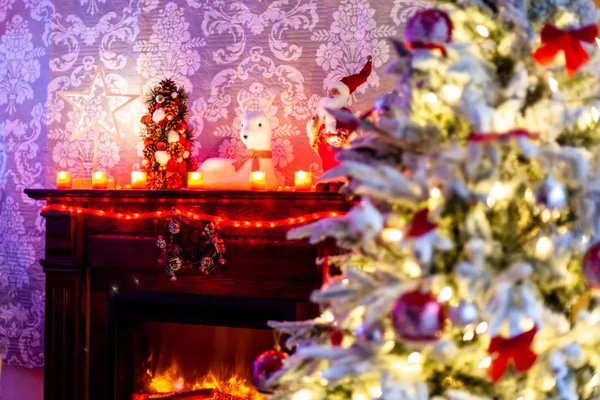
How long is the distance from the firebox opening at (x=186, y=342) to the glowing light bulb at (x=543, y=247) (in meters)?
1.23

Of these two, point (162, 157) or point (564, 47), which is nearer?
point (564, 47)

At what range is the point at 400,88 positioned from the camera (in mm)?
1363

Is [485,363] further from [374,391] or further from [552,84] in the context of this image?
[552,84]

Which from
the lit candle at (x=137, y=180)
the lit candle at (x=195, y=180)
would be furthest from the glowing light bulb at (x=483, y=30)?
the lit candle at (x=137, y=180)

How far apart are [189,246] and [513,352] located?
4.66ft

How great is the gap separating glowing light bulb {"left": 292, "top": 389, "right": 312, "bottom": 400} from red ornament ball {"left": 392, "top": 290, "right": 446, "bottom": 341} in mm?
272

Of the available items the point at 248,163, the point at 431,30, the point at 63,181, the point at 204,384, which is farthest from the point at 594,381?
the point at 63,181

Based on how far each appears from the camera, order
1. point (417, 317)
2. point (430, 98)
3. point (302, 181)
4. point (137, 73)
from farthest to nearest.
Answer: point (137, 73) < point (302, 181) < point (430, 98) < point (417, 317)

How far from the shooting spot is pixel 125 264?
2.61m

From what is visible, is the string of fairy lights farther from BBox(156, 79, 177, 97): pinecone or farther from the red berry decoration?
the red berry decoration

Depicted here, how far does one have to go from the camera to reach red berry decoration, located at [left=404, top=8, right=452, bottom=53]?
133 cm

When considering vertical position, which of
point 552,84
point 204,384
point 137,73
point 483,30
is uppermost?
point 137,73

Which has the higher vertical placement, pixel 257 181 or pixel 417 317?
pixel 257 181

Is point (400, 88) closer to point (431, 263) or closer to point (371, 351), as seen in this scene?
point (431, 263)
